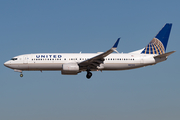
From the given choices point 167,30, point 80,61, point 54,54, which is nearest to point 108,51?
→ point 80,61

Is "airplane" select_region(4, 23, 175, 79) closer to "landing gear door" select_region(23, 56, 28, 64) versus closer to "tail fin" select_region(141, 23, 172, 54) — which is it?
"landing gear door" select_region(23, 56, 28, 64)

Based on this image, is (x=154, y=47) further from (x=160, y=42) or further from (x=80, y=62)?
(x=80, y=62)

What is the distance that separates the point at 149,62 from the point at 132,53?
3314mm

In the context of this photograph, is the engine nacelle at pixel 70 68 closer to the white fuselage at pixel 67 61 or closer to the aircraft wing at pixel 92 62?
the aircraft wing at pixel 92 62

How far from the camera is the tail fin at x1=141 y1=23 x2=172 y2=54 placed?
45.6 metres

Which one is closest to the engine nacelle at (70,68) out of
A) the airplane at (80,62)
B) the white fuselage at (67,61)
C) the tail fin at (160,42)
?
the airplane at (80,62)

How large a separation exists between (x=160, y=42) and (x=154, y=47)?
1.37 meters

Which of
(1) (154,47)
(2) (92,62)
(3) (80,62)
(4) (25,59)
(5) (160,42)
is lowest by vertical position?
(2) (92,62)

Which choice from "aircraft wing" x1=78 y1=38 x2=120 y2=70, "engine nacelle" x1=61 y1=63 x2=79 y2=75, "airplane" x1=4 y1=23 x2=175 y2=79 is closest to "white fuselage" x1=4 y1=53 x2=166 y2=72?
"airplane" x1=4 y1=23 x2=175 y2=79

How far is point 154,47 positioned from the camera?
4600 cm

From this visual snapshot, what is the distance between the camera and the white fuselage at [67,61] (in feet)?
138

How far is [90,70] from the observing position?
42469mm

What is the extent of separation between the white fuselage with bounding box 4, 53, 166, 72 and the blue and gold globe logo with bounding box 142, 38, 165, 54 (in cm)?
220

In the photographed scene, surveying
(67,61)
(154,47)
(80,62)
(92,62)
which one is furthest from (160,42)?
(67,61)
